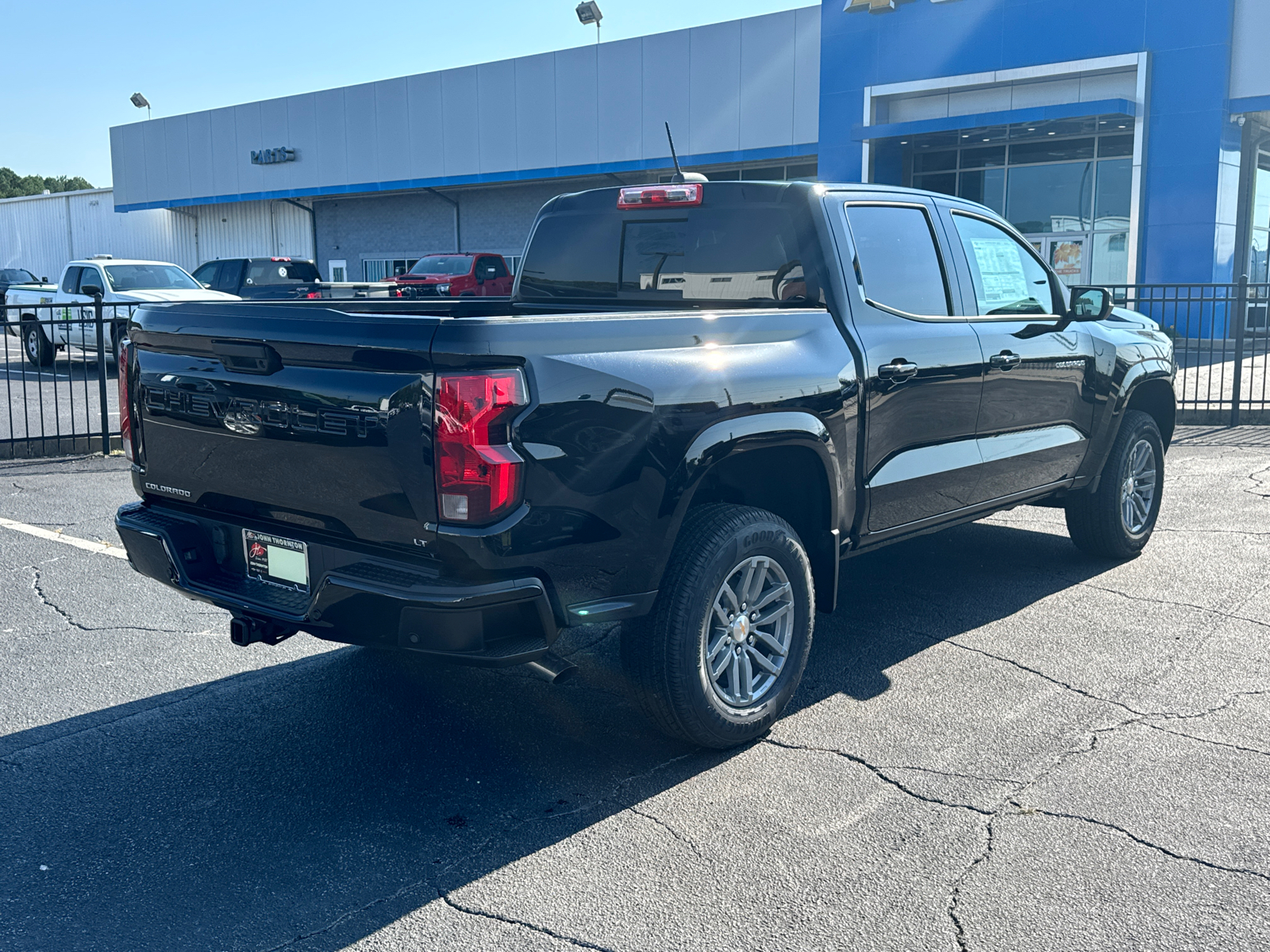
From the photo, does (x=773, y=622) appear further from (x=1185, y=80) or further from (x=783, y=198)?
(x=1185, y=80)

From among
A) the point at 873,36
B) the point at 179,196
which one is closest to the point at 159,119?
the point at 179,196

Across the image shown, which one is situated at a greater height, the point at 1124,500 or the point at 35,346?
the point at 35,346

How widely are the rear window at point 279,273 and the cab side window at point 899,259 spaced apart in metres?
19.8

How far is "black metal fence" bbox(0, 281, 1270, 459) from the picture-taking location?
10505 mm

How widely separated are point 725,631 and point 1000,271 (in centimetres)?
264

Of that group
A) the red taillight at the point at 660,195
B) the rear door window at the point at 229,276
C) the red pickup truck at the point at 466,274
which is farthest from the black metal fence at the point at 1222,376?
the rear door window at the point at 229,276

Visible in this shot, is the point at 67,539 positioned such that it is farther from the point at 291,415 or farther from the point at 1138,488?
the point at 1138,488

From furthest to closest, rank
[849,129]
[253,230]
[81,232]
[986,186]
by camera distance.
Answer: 1. [81,232]
2. [253,230]
3. [986,186]
4. [849,129]

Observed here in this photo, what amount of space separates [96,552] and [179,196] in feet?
130

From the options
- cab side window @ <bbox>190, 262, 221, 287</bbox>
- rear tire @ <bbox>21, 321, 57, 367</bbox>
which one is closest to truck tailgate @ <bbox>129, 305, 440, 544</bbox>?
rear tire @ <bbox>21, 321, 57, 367</bbox>

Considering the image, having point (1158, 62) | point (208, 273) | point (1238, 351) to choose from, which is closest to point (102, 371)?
point (1238, 351)

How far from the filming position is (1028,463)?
5.55 metres

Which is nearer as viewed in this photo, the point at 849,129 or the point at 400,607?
the point at 400,607

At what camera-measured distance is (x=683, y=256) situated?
4801 mm
